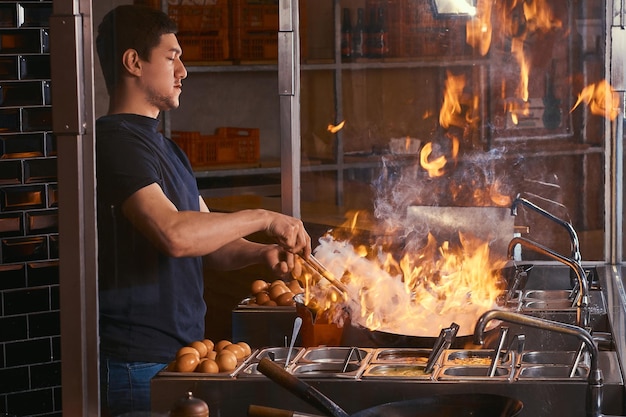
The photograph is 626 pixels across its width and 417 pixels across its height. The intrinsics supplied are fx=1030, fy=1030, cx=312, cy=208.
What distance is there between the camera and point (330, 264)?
3004mm

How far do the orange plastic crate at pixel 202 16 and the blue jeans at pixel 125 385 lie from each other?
1.23 metres

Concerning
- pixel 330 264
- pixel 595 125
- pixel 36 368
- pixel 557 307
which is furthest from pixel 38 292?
pixel 595 125

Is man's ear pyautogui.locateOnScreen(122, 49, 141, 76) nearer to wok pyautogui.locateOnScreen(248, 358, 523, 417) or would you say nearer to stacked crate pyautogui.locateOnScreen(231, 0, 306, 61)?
wok pyautogui.locateOnScreen(248, 358, 523, 417)

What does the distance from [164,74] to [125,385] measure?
2.60 feet

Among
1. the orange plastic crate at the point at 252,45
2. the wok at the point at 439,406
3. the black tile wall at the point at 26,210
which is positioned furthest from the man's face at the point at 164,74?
the orange plastic crate at the point at 252,45

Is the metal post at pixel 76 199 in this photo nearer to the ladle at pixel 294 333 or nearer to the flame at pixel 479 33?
the ladle at pixel 294 333

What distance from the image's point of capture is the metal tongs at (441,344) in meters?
2.22

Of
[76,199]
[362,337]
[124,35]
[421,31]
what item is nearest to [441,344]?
[362,337]

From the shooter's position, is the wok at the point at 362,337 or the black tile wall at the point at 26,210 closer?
the wok at the point at 362,337

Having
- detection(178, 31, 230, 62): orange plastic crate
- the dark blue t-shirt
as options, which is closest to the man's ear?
the dark blue t-shirt

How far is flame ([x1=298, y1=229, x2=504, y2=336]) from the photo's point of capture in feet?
8.58

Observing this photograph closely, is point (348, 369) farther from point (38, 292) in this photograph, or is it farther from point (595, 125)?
point (595, 125)

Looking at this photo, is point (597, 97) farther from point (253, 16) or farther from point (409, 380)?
point (409, 380)

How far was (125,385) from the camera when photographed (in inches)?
88.0
